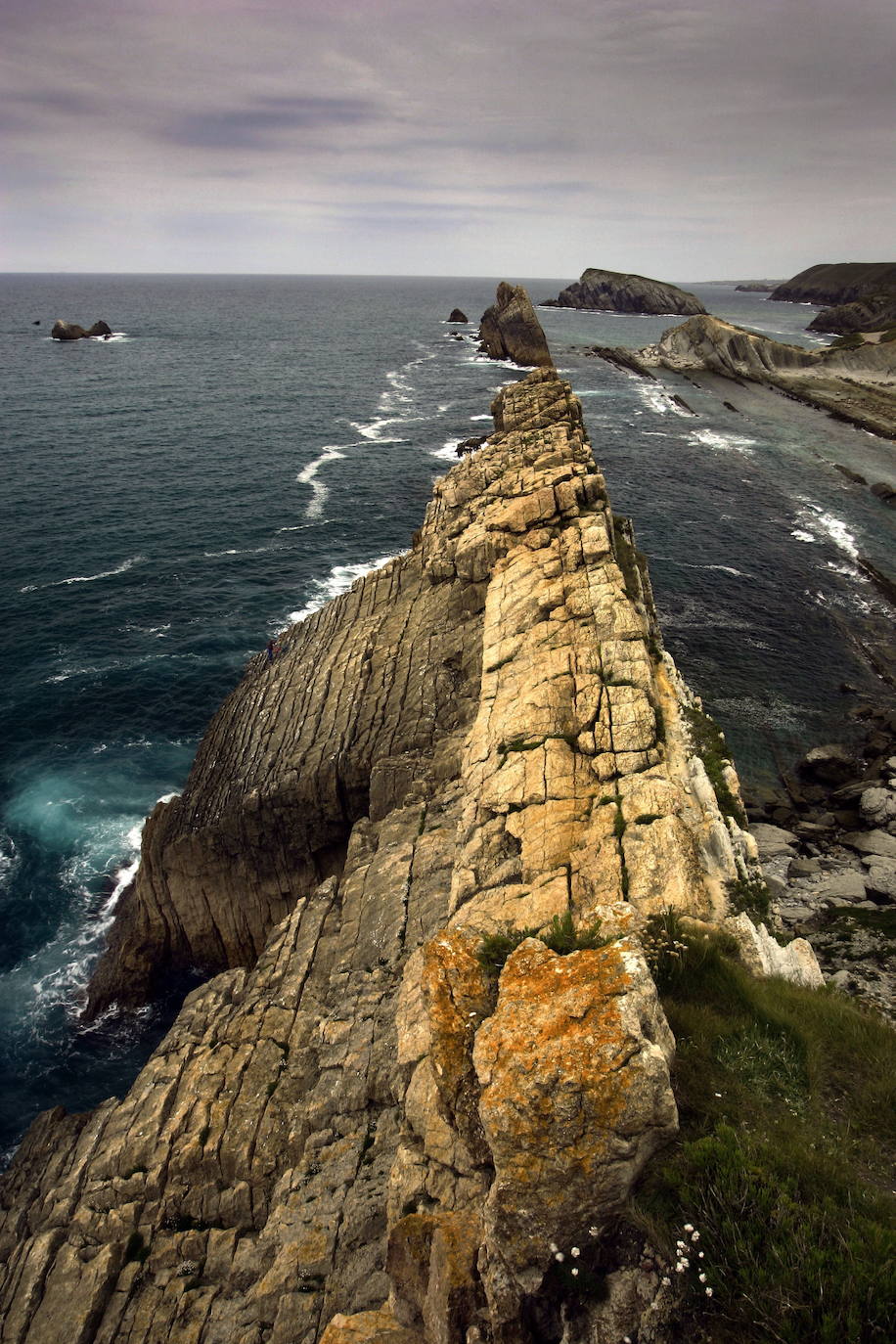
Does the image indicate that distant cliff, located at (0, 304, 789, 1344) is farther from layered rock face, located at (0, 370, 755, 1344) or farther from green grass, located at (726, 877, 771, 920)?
green grass, located at (726, 877, 771, 920)

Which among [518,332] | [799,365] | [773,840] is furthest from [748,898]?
[518,332]

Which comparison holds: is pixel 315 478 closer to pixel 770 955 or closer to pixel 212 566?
pixel 212 566

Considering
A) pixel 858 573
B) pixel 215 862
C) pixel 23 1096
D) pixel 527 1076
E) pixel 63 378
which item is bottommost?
pixel 23 1096

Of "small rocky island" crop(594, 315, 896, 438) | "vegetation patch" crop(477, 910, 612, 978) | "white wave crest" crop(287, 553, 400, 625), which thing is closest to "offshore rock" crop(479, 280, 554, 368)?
"small rocky island" crop(594, 315, 896, 438)

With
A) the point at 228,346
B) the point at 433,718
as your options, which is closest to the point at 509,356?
the point at 228,346

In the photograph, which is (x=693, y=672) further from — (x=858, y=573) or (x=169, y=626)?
(x=169, y=626)

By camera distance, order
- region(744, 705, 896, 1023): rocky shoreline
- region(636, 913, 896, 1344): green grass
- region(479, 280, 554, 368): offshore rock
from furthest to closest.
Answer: region(479, 280, 554, 368): offshore rock, region(744, 705, 896, 1023): rocky shoreline, region(636, 913, 896, 1344): green grass
